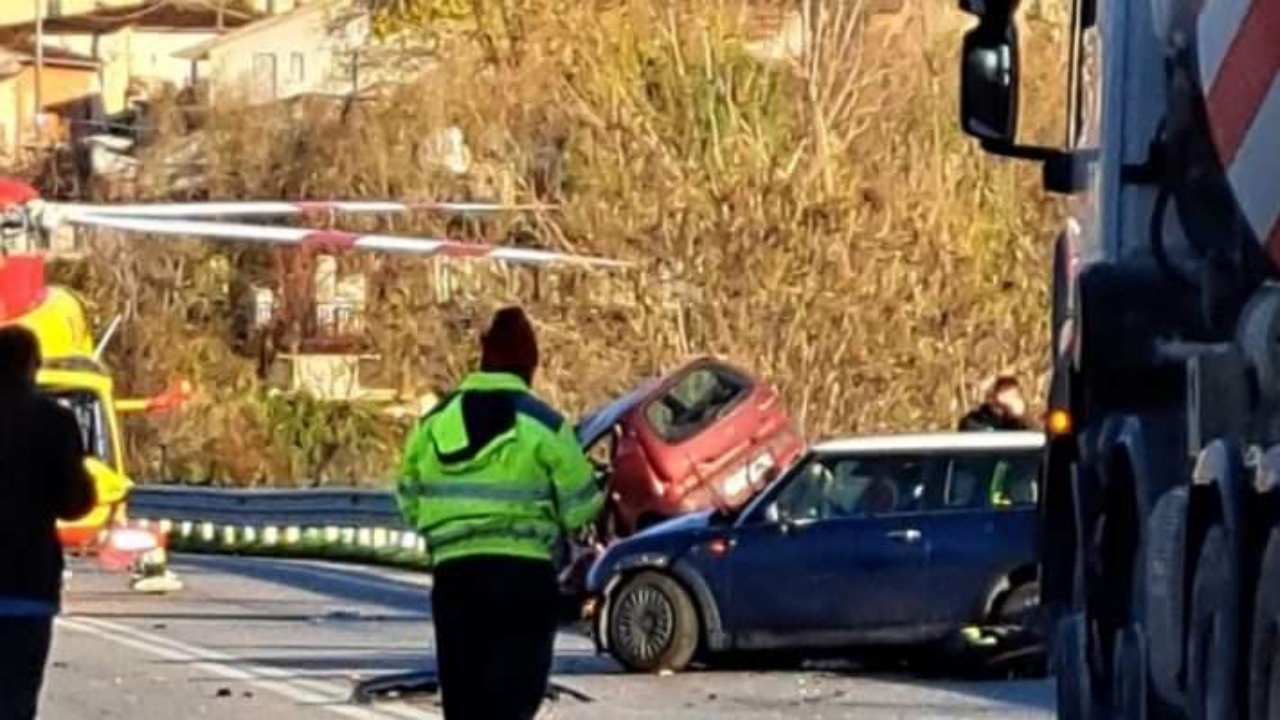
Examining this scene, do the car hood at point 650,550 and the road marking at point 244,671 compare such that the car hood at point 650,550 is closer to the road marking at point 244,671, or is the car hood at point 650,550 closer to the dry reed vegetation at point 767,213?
the road marking at point 244,671

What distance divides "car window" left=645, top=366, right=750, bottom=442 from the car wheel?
640 cm

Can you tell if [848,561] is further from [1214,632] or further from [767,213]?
[767,213]

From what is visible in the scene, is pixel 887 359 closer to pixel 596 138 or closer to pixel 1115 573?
pixel 596 138

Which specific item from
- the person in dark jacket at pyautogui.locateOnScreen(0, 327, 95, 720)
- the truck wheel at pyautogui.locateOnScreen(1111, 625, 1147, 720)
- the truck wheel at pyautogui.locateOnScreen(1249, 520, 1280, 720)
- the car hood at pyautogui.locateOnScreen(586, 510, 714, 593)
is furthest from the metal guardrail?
the truck wheel at pyautogui.locateOnScreen(1249, 520, 1280, 720)

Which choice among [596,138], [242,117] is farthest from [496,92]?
[242,117]

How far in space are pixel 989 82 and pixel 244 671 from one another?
10.3 meters

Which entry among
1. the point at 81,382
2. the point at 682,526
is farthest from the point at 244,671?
the point at 81,382

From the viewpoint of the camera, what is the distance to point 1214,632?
9016 mm

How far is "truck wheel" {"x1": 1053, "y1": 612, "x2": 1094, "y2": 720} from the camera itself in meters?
12.4

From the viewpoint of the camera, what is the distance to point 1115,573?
1151 centimetres

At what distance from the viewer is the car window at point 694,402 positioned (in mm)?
28062

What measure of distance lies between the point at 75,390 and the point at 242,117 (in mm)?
26739

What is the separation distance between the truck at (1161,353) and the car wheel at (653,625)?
7.25 metres

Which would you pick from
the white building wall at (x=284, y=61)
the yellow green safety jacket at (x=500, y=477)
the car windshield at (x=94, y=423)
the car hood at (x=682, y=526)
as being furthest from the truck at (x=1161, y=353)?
the white building wall at (x=284, y=61)
